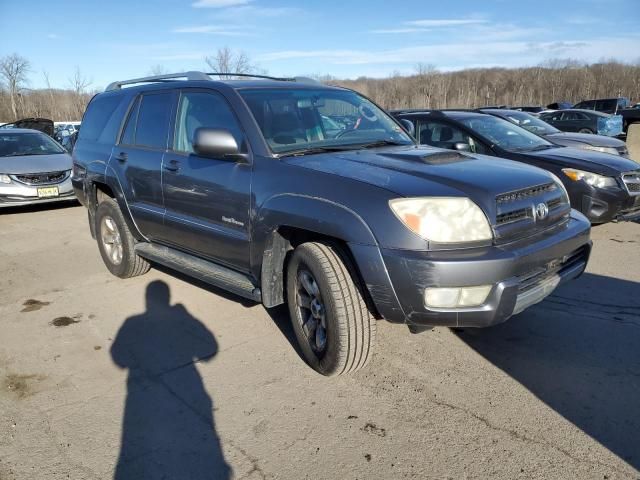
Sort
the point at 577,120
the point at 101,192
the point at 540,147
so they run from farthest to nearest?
the point at 577,120
the point at 540,147
the point at 101,192

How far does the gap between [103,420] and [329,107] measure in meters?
2.72

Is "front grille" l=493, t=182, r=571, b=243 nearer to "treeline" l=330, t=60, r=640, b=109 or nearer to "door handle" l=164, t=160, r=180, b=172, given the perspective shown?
"door handle" l=164, t=160, r=180, b=172

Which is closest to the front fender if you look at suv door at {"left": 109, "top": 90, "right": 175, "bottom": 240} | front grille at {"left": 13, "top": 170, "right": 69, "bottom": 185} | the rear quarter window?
suv door at {"left": 109, "top": 90, "right": 175, "bottom": 240}

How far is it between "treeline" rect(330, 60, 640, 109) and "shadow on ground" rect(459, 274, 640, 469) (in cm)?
5079

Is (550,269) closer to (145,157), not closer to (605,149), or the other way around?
(145,157)

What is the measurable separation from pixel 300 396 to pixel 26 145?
9.40 metres

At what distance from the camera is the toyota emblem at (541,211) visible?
3.05m

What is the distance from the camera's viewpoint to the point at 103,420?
2.87m

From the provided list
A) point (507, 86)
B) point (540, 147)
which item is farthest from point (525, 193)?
point (507, 86)

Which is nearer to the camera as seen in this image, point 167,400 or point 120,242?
point 167,400

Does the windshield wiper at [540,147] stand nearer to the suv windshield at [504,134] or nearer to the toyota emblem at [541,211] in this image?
the suv windshield at [504,134]

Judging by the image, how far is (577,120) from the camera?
2058 cm

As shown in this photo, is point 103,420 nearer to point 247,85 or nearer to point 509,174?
point 247,85

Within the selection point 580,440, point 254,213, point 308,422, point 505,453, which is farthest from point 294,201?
point 580,440
